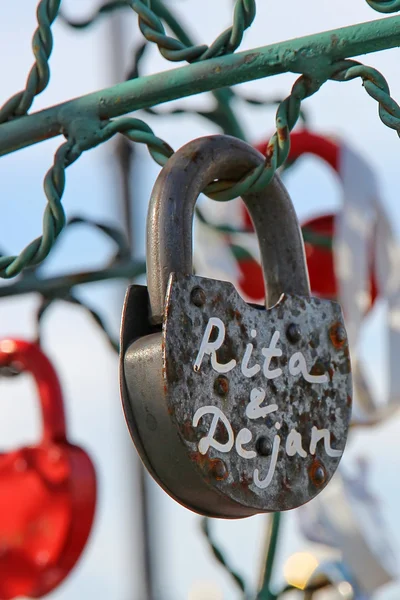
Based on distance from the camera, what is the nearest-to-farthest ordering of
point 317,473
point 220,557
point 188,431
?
point 188,431, point 317,473, point 220,557

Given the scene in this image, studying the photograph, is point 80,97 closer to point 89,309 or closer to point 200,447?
point 200,447

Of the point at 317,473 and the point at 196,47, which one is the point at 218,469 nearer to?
the point at 317,473

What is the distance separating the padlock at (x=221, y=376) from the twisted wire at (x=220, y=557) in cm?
81

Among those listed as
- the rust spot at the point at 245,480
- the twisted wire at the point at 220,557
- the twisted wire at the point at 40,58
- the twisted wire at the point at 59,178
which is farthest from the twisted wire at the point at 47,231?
the twisted wire at the point at 220,557

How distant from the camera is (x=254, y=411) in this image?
36.8 inches

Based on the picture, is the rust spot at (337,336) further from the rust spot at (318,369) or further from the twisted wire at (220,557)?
the twisted wire at (220,557)

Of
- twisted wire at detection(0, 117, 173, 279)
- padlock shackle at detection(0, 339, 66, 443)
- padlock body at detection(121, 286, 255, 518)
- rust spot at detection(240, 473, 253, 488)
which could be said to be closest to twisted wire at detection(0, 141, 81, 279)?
twisted wire at detection(0, 117, 173, 279)

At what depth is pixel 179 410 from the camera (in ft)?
2.87

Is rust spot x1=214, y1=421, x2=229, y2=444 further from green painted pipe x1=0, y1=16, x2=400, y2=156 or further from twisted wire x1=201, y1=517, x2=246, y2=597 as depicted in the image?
twisted wire x1=201, y1=517, x2=246, y2=597

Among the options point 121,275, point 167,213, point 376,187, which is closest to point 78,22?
point 121,275

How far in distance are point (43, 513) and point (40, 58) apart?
92cm

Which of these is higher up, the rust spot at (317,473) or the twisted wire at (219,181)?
the twisted wire at (219,181)

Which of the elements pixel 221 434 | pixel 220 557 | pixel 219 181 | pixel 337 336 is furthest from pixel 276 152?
pixel 220 557

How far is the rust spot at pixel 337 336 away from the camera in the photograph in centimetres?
103
